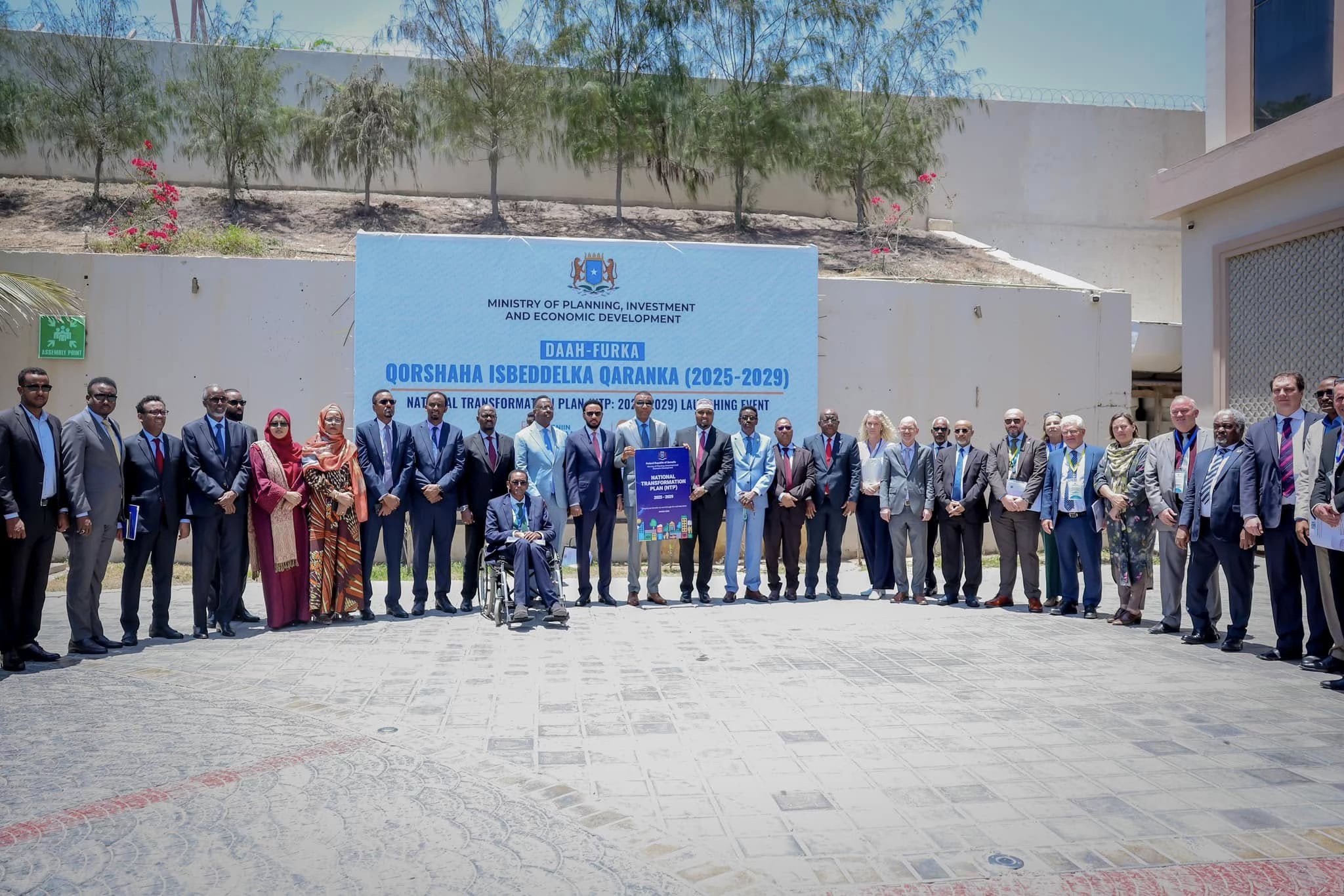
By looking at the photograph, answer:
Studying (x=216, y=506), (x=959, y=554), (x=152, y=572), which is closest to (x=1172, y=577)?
(x=959, y=554)

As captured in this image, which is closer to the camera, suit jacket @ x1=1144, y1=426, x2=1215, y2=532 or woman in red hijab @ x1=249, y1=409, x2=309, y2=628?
suit jacket @ x1=1144, y1=426, x2=1215, y2=532

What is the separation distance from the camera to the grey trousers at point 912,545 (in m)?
9.02

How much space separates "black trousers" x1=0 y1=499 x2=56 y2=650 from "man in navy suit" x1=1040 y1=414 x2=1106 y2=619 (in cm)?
752

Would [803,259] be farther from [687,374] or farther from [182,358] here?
[182,358]

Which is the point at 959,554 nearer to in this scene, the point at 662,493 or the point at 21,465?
the point at 662,493

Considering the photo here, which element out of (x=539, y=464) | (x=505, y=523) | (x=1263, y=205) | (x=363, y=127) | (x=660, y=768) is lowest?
(x=660, y=768)

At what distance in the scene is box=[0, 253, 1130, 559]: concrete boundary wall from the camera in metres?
11.0

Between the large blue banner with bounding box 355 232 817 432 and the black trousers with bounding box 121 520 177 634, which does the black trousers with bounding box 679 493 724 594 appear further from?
the black trousers with bounding box 121 520 177 634

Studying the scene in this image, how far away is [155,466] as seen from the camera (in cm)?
707

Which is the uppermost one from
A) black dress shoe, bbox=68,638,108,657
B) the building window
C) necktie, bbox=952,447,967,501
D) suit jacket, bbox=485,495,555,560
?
the building window

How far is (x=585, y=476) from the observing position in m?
8.73

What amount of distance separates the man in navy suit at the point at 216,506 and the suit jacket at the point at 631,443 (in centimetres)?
315

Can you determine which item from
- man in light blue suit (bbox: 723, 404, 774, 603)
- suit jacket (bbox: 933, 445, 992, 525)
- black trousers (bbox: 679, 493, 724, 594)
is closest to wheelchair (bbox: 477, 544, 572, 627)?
black trousers (bbox: 679, 493, 724, 594)

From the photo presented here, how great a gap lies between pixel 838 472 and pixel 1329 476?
413 centimetres
